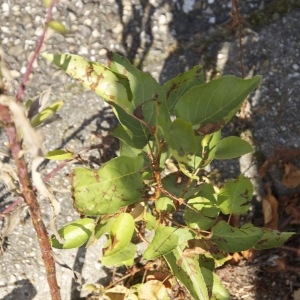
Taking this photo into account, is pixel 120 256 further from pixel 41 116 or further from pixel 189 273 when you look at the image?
pixel 41 116

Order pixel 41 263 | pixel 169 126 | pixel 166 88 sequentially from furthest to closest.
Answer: pixel 41 263 < pixel 166 88 < pixel 169 126

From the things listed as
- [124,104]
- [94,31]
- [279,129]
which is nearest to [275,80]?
[279,129]

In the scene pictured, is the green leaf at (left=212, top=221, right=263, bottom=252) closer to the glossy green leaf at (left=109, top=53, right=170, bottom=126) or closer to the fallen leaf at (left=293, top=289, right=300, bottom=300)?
the glossy green leaf at (left=109, top=53, right=170, bottom=126)

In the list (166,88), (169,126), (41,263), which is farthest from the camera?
(41,263)

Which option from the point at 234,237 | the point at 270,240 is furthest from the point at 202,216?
the point at 270,240

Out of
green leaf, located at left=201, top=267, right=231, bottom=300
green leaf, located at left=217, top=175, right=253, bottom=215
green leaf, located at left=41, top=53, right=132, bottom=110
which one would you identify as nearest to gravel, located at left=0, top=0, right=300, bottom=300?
green leaf, located at left=201, top=267, right=231, bottom=300

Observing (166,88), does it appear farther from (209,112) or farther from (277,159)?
(277,159)
